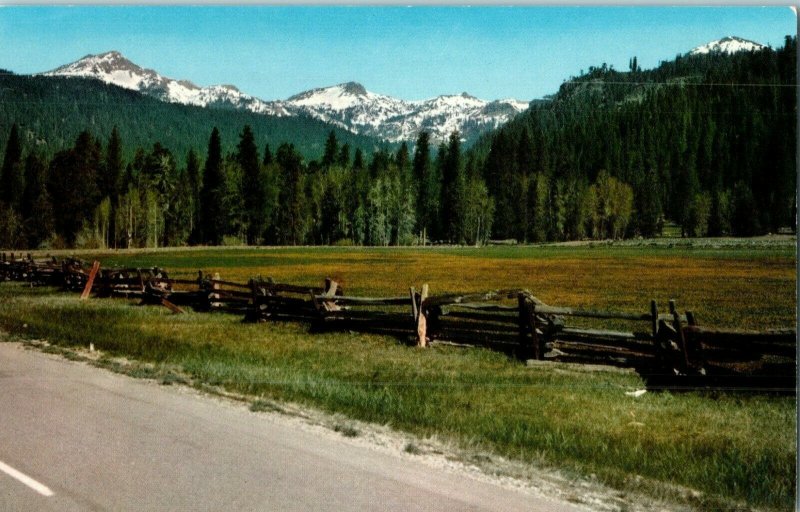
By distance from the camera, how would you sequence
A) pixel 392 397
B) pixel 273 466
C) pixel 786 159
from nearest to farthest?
pixel 273 466 → pixel 786 159 → pixel 392 397

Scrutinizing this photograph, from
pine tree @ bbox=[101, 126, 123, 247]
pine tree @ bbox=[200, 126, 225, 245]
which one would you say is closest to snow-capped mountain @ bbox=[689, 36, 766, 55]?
pine tree @ bbox=[200, 126, 225, 245]

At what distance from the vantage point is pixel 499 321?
10.5 meters

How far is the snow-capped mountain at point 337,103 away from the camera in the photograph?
7.66m

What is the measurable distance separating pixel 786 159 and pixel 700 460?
3596 millimetres

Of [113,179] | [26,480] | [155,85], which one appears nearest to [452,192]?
[155,85]

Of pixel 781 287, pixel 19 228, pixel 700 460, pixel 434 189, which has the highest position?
pixel 434 189

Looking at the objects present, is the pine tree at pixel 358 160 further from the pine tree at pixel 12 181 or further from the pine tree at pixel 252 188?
the pine tree at pixel 12 181

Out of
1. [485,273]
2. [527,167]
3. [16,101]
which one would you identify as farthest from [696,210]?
[16,101]

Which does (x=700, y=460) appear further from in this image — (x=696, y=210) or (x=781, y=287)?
(x=696, y=210)

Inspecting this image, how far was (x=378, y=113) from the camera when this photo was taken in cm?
809

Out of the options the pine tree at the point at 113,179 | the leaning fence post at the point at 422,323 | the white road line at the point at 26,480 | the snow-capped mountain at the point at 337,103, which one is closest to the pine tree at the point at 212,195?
the snow-capped mountain at the point at 337,103

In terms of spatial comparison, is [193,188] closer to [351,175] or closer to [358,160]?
[351,175]

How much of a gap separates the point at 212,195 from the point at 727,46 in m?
6.59

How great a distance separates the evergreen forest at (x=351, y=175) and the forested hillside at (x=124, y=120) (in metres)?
0.02
